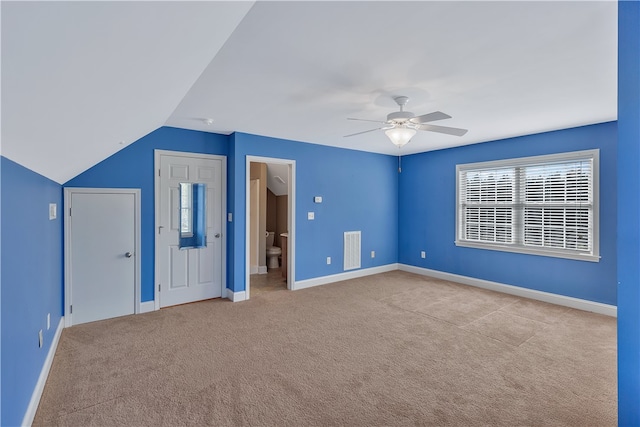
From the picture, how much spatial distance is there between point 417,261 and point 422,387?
4051 mm

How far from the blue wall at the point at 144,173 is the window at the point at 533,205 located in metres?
4.57

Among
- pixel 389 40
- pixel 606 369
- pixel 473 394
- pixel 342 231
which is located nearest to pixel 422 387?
pixel 473 394

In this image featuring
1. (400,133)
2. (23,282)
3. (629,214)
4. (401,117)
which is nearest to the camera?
(629,214)

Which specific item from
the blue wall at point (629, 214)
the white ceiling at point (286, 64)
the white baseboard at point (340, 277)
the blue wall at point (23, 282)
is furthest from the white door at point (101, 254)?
the blue wall at point (629, 214)

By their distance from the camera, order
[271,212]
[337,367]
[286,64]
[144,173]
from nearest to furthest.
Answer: [286,64] → [337,367] → [144,173] → [271,212]

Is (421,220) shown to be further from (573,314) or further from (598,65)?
(598,65)

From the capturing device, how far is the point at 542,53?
2.25m

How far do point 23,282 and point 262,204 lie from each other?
451 cm

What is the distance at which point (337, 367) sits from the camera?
8.79ft

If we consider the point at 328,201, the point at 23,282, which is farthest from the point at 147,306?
the point at 328,201

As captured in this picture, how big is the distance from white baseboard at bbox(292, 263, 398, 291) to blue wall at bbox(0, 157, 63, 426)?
313 centimetres

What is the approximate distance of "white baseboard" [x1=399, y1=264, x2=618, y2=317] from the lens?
4.04 m

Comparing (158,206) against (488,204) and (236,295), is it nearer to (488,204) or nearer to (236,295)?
(236,295)

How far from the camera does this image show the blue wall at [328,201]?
176 inches
